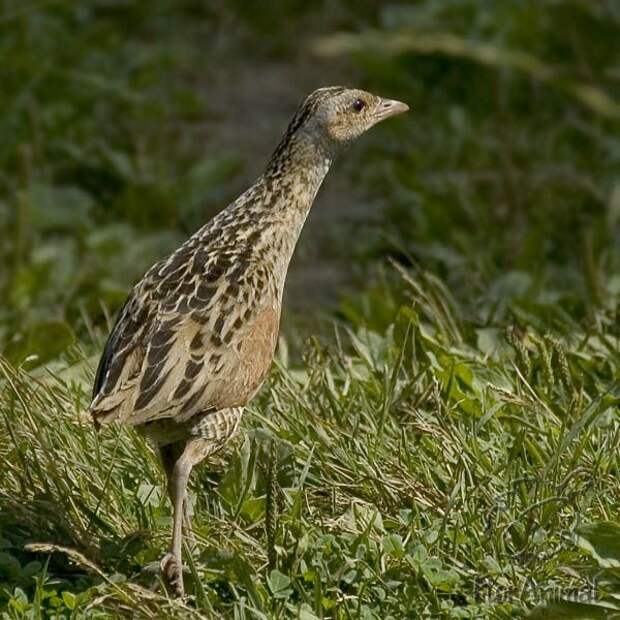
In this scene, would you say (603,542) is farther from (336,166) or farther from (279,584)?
(336,166)

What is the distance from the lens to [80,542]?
4.72m

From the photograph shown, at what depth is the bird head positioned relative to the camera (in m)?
5.65

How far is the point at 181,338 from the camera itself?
4.86 metres

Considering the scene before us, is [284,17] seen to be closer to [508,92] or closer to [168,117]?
[168,117]

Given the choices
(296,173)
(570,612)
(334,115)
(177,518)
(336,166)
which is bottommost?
(336,166)

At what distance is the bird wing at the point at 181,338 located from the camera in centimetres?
468

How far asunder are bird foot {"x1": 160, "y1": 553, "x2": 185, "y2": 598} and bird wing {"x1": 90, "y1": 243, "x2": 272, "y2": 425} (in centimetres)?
37

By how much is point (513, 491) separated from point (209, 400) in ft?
2.88

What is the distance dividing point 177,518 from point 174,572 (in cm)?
14

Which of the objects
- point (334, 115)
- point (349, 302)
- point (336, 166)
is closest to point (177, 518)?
point (334, 115)

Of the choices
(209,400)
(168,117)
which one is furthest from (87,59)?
(209,400)

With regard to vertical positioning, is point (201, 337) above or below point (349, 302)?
above

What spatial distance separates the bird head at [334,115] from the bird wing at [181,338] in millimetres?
655

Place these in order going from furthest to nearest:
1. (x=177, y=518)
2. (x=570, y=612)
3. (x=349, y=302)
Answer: (x=349, y=302), (x=177, y=518), (x=570, y=612)
